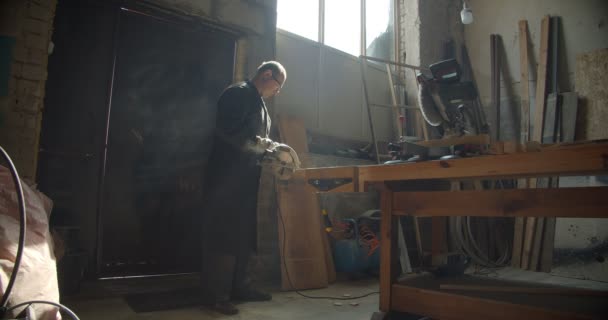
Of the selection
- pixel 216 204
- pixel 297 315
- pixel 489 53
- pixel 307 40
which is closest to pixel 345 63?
pixel 307 40

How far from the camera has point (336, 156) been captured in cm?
400

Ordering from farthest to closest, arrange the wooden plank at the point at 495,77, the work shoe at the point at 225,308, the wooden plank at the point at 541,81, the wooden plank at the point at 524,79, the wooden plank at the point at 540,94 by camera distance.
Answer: the wooden plank at the point at 495,77, the wooden plank at the point at 524,79, the wooden plank at the point at 541,81, the wooden plank at the point at 540,94, the work shoe at the point at 225,308

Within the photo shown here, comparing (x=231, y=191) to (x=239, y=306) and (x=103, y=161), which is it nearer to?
(x=239, y=306)

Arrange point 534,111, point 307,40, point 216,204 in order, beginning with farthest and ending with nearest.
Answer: point 534,111
point 307,40
point 216,204

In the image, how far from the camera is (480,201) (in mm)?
1475

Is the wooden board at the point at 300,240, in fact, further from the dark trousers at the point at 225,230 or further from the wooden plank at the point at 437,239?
the wooden plank at the point at 437,239

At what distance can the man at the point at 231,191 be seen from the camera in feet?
7.38

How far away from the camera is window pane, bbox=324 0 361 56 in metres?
4.29

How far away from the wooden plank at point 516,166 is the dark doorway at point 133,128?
1.87m

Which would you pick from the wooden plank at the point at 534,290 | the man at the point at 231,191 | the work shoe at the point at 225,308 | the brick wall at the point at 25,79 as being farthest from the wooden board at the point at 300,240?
→ the brick wall at the point at 25,79

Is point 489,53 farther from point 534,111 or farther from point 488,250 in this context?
point 488,250

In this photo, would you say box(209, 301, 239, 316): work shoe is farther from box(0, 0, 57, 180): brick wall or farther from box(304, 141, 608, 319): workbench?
box(0, 0, 57, 180): brick wall

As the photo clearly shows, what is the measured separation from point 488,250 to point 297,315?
2992 millimetres

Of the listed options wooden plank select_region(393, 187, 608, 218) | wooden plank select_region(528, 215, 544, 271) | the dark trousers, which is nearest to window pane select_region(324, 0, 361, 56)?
the dark trousers
